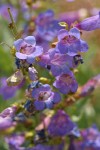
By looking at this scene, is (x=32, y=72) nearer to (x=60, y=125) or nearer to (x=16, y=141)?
(x=60, y=125)

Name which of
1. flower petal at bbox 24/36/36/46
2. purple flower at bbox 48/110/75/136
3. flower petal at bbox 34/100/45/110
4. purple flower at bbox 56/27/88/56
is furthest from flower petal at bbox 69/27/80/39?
purple flower at bbox 48/110/75/136

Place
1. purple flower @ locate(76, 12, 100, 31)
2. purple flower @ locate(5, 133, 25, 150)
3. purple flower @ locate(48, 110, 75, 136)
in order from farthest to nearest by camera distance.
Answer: purple flower @ locate(5, 133, 25, 150), purple flower @ locate(48, 110, 75, 136), purple flower @ locate(76, 12, 100, 31)

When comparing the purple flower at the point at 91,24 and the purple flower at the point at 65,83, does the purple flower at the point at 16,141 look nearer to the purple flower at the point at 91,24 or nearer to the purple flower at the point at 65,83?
the purple flower at the point at 65,83

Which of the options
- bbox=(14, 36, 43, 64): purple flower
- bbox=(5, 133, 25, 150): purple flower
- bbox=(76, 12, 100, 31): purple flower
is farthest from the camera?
bbox=(5, 133, 25, 150): purple flower

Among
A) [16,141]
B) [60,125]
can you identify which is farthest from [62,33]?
[16,141]

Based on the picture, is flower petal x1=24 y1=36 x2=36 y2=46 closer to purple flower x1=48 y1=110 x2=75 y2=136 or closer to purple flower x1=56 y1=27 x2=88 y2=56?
purple flower x1=56 y1=27 x2=88 y2=56

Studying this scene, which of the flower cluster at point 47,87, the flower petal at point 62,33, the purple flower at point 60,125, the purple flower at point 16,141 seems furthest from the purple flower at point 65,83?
the purple flower at point 16,141
